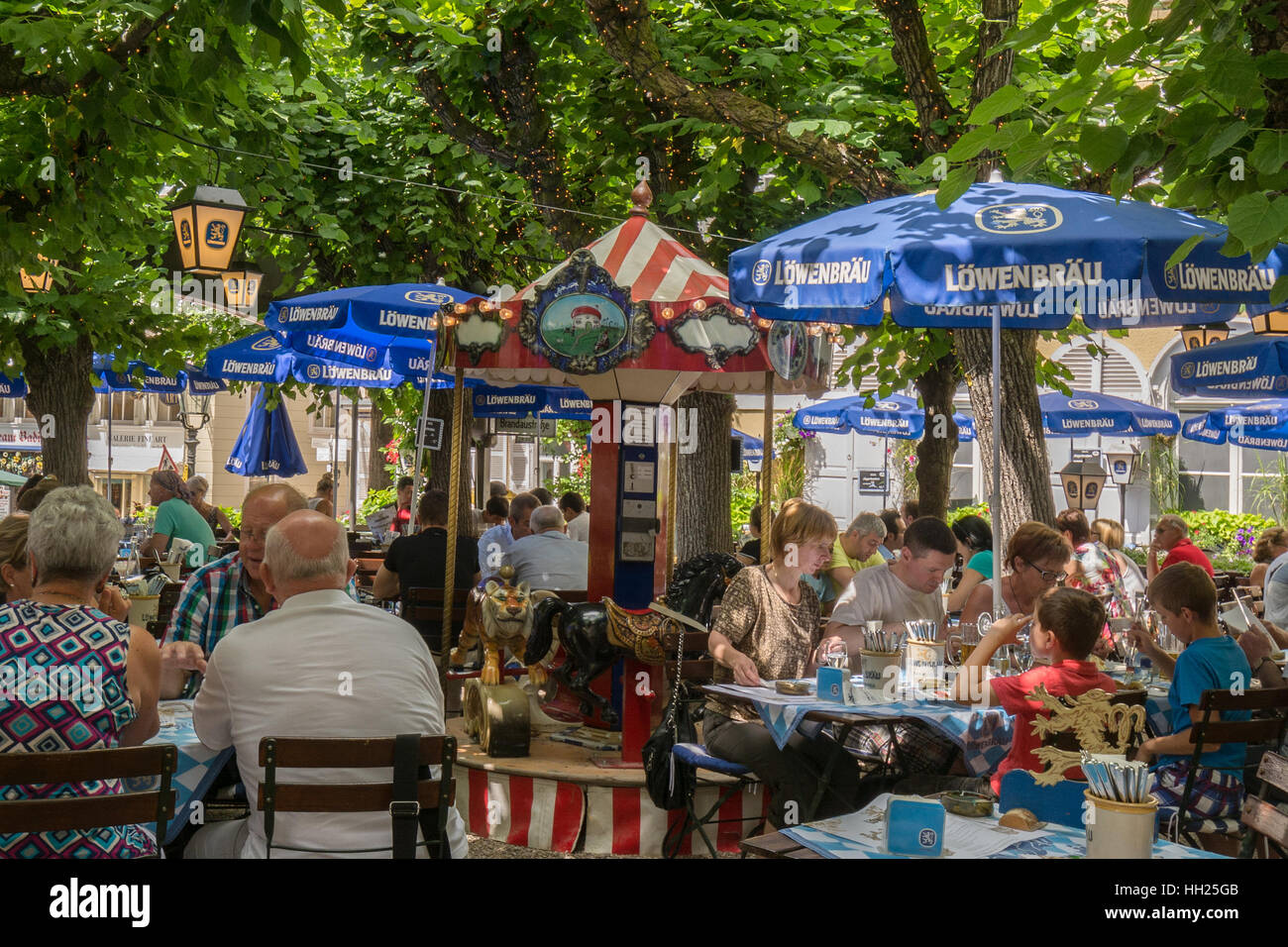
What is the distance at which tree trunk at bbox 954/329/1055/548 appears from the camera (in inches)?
339

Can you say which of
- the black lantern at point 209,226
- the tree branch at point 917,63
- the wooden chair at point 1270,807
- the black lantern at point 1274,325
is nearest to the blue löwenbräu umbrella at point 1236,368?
the black lantern at point 1274,325

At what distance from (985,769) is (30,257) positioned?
5990mm

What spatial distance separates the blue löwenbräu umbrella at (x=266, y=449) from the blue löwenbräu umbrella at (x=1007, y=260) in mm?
12822

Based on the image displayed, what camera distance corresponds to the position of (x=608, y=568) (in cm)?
817

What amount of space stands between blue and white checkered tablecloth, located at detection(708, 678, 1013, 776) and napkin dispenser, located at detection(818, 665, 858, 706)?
0.15 feet

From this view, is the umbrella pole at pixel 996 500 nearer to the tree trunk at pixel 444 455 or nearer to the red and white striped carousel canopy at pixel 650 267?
the red and white striped carousel canopy at pixel 650 267

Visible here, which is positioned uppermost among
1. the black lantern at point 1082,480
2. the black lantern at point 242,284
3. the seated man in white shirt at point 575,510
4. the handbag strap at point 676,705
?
the black lantern at point 242,284

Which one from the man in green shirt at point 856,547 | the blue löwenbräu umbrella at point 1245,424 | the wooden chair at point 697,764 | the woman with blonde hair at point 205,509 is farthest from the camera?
the woman with blonde hair at point 205,509

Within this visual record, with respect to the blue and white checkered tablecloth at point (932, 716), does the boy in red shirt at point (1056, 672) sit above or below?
above

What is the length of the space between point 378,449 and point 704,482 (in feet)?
40.8

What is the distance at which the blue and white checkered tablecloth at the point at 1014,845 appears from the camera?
3408 millimetres

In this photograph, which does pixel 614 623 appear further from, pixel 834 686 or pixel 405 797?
pixel 405 797

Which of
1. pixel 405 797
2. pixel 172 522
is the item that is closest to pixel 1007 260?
pixel 405 797
